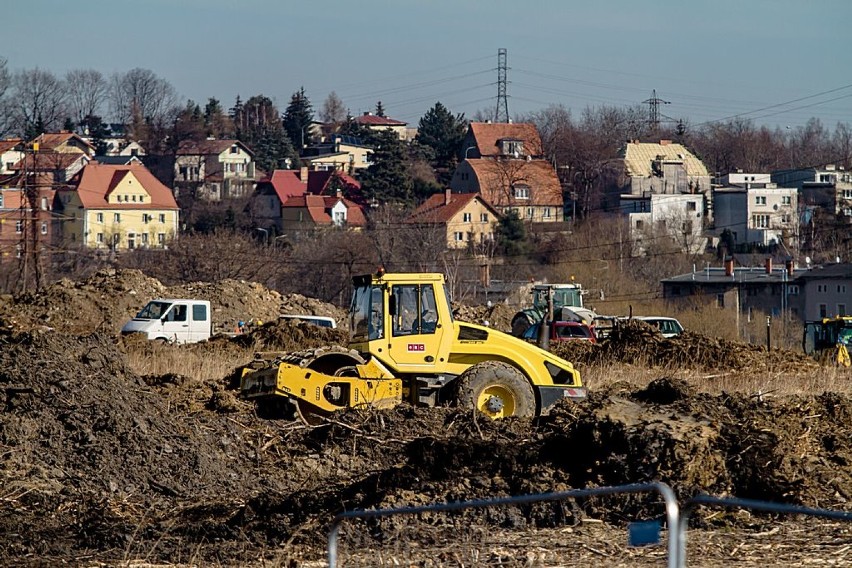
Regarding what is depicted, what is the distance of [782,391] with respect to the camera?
22.0 m

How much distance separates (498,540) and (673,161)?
90.2 meters

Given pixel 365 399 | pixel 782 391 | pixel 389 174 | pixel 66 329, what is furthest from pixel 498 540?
pixel 389 174

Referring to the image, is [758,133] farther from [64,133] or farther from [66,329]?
[66,329]

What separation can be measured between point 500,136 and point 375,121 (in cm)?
4493

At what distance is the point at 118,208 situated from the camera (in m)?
91.6

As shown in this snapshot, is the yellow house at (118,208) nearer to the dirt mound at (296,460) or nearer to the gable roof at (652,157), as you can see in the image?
the gable roof at (652,157)

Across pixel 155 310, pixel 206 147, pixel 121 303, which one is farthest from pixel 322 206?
pixel 155 310

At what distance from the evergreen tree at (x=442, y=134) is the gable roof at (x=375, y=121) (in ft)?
77.1

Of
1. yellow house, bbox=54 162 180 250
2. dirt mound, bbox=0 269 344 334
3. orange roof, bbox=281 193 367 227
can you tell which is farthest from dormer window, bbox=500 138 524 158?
dirt mound, bbox=0 269 344 334

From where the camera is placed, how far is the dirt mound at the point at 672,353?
2720 cm

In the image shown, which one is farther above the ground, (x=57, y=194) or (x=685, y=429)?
(x=57, y=194)

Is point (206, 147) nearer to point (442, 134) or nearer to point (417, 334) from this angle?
point (442, 134)

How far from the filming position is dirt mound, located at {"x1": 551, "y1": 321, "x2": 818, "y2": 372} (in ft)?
89.2

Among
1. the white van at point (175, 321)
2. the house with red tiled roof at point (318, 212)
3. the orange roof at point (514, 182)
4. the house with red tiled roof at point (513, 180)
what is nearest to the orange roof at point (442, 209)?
the house with red tiled roof at point (513, 180)
